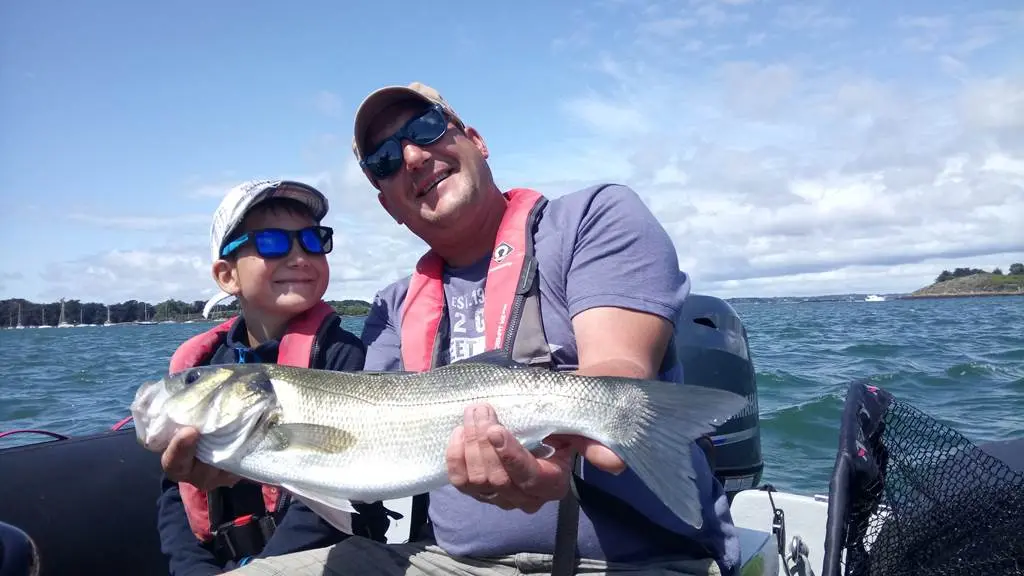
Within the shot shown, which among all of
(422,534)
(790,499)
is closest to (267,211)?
(422,534)

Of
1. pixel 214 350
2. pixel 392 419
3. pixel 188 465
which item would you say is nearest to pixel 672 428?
pixel 392 419

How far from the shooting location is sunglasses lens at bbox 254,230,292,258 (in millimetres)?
4070

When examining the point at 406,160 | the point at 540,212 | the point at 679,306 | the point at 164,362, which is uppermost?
the point at 406,160

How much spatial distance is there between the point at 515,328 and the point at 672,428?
97cm

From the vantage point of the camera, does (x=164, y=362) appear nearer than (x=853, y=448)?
No

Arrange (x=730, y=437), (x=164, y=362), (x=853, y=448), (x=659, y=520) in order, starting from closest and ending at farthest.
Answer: (x=659, y=520) → (x=853, y=448) → (x=730, y=437) → (x=164, y=362)

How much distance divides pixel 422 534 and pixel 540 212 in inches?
75.3

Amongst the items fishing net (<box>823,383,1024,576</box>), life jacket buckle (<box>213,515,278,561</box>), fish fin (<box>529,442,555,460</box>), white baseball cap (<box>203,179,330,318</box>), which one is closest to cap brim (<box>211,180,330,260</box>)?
white baseball cap (<box>203,179,330,318</box>)

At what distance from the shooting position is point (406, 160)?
3.68 meters

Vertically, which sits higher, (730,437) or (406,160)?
(406,160)

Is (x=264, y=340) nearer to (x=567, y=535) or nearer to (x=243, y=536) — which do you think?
(x=243, y=536)

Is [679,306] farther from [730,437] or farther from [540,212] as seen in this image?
[730,437]

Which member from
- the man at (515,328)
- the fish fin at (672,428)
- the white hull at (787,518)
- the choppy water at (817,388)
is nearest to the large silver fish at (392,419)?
the fish fin at (672,428)

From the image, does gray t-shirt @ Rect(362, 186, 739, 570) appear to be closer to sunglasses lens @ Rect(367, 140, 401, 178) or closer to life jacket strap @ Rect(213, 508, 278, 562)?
sunglasses lens @ Rect(367, 140, 401, 178)
